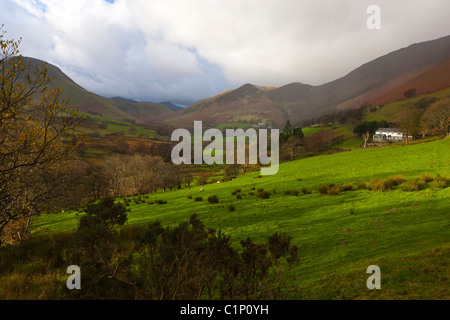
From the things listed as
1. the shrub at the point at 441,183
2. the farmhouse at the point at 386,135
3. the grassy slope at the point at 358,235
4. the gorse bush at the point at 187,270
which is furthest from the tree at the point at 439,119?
the gorse bush at the point at 187,270

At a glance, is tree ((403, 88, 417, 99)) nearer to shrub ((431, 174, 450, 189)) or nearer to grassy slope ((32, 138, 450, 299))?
shrub ((431, 174, 450, 189))

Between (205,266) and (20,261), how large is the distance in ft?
29.6

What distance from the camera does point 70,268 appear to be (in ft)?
19.7

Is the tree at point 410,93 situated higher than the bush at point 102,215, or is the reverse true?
the tree at point 410,93

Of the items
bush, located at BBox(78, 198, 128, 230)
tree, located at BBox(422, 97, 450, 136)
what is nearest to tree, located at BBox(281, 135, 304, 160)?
tree, located at BBox(422, 97, 450, 136)

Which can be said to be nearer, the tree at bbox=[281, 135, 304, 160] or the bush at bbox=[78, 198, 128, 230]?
the bush at bbox=[78, 198, 128, 230]

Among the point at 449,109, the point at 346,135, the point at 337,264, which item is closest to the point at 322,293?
the point at 337,264

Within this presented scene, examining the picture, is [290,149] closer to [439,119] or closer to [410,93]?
[439,119]

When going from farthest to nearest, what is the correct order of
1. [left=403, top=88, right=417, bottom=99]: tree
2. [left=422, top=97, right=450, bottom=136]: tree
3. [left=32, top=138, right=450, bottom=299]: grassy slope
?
[left=403, top=88, right=417, bottom=99]: tree < [left=422, top=97, right=450, bottom=136]: tree < [left=32, top=138, right=450, bottom=299]: grassy slope

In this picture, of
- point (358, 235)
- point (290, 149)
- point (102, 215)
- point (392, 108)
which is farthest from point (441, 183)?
point (392, 108)

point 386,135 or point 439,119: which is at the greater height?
point 386,135

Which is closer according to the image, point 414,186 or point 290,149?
point 414,186

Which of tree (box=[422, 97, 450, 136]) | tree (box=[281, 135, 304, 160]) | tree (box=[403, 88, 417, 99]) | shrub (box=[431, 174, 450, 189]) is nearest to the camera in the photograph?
shrub (box=[431, 174, 450, 189])

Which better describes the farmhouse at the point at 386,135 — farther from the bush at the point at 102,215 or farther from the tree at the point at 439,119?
the bush at the point at 102,215
